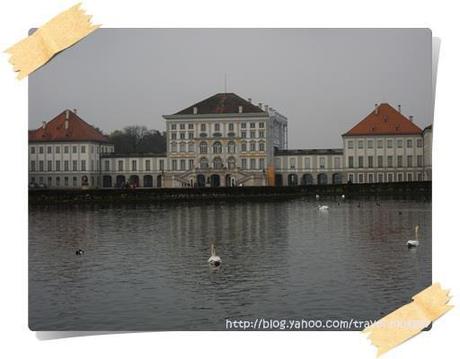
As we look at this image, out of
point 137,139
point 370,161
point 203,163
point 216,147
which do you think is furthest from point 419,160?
point 137,139

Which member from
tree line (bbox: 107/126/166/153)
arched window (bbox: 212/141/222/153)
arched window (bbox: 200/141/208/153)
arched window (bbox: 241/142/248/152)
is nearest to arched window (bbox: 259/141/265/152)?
arched window (bbox: 241/142/248/152)

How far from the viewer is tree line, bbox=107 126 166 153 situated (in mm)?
6516

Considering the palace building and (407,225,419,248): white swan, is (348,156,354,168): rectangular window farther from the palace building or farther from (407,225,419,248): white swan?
(407,225,419,248): white swan

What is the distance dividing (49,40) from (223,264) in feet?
8.00

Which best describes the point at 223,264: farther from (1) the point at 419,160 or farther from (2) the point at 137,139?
(1) the point at 419,160

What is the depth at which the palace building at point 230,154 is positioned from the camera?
630 cm

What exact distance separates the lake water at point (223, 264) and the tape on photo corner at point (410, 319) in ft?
0.43

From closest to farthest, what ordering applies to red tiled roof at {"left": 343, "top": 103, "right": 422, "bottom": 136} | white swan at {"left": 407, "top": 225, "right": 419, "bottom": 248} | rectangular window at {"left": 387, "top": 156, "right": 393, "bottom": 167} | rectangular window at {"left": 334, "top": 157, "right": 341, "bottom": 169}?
white swan at {"left": 407, "top": 225, "right": 419, "bottom": 248} → red tiled roof at {"left": 343, "top": 103, "right": 422, "bottom": 136} → rectangular window at {"left": 387, "top": 156, "right": 393, "bottom": 167} → rectangular window at {"left": 334, "top": 157, "right": 341, "bottom": 169}

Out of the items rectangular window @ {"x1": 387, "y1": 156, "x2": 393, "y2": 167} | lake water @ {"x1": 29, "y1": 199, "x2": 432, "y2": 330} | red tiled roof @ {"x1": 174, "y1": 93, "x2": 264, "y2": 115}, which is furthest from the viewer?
rectangular window @ {"x1": 387, "y1": 156, "x2": 393, "y2": 167}

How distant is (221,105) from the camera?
6.42 meters

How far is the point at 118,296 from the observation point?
6305mm

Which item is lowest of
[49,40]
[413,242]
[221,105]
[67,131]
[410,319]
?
[410,319]

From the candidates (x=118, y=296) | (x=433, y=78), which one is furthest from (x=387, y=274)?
(x=118, y=296)

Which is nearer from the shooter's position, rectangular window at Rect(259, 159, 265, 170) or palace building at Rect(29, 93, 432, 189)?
palace building at Rect(29, 93, 432, 189)
